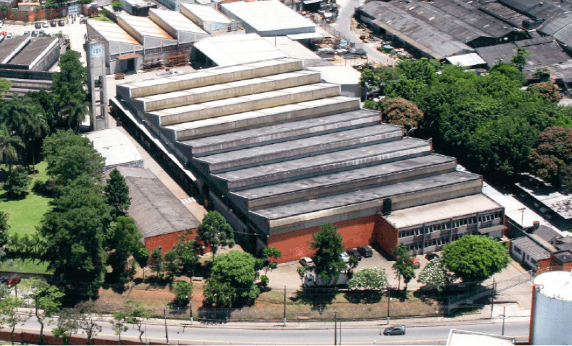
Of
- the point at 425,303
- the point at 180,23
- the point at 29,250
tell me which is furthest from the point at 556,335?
the point at 180,23

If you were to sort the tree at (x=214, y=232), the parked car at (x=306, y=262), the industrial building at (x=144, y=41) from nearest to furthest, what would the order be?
the tree at (x=214, y=232), the parked car at (x=306, y=262), the industrial building at (x=144, y=41)

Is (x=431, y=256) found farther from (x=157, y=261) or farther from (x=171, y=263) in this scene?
(x=157, y=261)

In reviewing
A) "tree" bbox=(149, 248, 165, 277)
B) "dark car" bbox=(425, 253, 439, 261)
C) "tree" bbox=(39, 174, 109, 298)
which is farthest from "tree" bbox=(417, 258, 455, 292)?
"tree" bbox=(39, 174, 109, 298)

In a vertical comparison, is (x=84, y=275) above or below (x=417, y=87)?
below

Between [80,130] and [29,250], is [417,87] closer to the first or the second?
[80,130]

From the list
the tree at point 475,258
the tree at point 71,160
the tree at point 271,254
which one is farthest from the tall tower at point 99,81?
the tree at point 475,258

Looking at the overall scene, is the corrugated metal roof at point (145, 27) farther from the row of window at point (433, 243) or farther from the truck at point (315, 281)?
the truck at point (315, 281)
